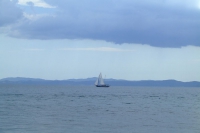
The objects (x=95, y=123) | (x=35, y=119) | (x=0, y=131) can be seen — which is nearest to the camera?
(x=0, y=131)

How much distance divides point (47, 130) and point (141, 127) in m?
10.8

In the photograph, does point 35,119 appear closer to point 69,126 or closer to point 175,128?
point 69,126

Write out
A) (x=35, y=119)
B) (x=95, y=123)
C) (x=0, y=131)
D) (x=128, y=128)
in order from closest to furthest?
(x=0, y=131) < (x=128, y=128) < (x=95, y=123) < (x=35, y=119)

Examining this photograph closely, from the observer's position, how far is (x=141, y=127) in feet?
133

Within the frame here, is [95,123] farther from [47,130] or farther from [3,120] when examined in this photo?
[3,120]

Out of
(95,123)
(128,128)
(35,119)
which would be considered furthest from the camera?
(35,119)

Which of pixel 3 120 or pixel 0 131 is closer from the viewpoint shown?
pixel 0 131

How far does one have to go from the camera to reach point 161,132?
3747 cm

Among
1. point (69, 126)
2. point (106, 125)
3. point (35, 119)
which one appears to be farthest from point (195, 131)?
point (35, 119)

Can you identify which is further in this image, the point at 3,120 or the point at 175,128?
the point at 3,120

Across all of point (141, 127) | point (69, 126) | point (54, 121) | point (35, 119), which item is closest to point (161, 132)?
point (141, 127)

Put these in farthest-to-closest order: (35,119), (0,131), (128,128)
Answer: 1. (35,119)
2. (128,128)
3. (0,131)

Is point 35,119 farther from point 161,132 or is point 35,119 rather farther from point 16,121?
point 161,132

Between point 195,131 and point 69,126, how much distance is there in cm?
1389
